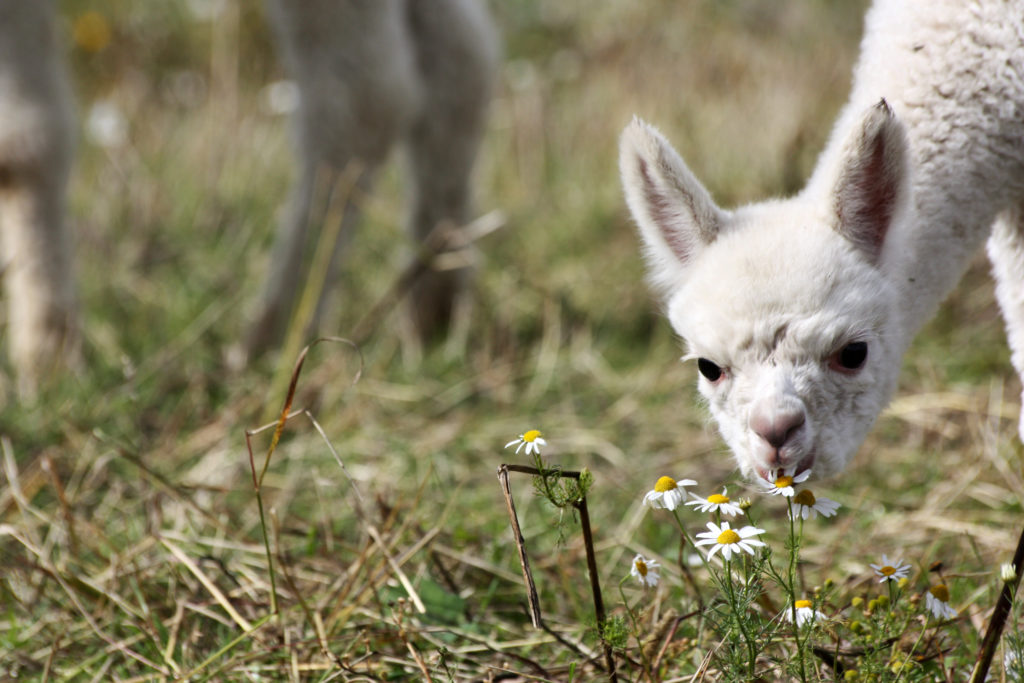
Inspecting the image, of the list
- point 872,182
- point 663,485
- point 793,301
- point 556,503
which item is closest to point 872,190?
point 872,182

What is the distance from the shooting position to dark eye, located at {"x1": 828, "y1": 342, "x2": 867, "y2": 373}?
2.00 metres

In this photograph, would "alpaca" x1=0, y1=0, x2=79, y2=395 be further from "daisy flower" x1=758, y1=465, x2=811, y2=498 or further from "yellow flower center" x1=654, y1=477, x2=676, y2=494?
"daisy flower" x1=758, y1=465, x2=811, y2=498

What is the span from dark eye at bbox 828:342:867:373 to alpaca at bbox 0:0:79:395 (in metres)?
3.01

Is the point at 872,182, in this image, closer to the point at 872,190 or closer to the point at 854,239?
the point at 872,190

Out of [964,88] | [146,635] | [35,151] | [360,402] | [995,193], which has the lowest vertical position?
[360,402]

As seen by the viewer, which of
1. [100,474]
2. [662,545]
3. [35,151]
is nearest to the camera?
[662,545]

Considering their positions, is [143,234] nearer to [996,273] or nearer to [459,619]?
[459,619]

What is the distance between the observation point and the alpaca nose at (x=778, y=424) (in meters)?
1.86

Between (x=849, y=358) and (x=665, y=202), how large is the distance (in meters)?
0.53

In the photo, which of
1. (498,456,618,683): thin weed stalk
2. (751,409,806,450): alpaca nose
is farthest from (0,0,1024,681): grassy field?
(751,409,806,450): alpaca nose

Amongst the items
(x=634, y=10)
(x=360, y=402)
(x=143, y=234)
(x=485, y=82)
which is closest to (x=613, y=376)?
(x=360, y=402)

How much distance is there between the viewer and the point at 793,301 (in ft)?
6.42

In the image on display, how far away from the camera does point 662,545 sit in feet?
9.97

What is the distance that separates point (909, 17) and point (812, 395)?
107 centimetres
